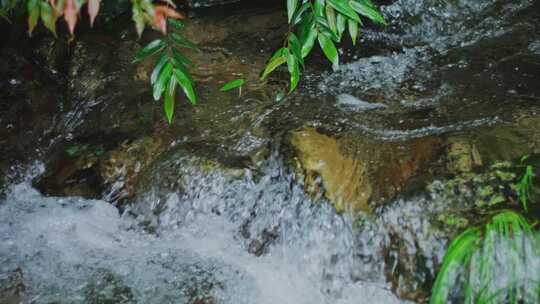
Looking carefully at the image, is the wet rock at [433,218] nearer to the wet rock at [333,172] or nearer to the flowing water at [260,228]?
the flowing water at [260,228]

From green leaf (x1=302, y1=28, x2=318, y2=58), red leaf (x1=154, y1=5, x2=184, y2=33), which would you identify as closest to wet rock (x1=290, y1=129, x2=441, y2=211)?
green leaf (x1=302, y1=28, x2=318, y2=58)

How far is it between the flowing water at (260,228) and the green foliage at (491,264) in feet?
0.26

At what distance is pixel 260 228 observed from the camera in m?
2.62

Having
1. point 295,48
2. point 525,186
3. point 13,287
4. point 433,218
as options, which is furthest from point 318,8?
point 13,287

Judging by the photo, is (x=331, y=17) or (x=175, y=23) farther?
(x=175, y=23)

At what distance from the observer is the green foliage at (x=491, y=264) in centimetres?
197

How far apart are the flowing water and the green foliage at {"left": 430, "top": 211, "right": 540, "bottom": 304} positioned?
80 mm

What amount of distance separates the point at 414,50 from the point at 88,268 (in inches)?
111

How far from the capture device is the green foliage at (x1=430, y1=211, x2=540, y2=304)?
1.97m

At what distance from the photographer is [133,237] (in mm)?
2725

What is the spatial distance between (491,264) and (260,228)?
112 cm

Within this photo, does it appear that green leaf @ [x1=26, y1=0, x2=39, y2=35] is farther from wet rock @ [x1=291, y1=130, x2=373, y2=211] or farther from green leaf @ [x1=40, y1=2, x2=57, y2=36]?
wet rock @ [x1=291, y1=130, x2=373, y2=211]

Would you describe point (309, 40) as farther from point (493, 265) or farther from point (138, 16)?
point (493, 265)

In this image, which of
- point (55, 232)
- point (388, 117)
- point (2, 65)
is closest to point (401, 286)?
point (388, 117)
